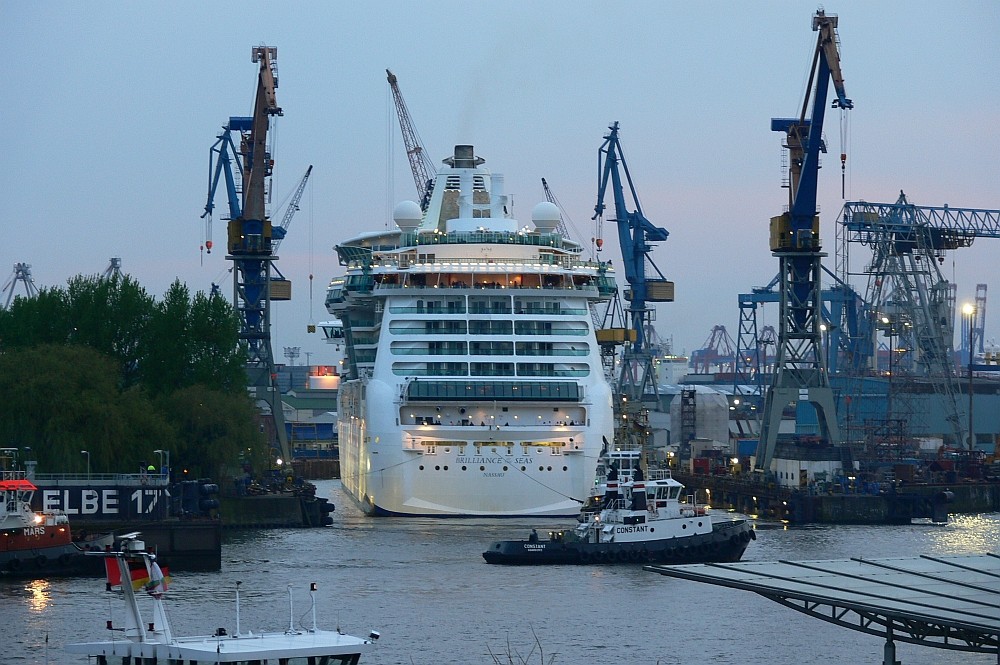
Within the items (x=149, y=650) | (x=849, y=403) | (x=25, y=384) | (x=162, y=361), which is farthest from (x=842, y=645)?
(x=849, y=403)

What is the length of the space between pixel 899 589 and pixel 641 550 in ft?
124

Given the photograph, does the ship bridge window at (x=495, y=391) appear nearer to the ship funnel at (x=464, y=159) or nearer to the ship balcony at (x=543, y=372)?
the ship balcony at (x=543, y=372)

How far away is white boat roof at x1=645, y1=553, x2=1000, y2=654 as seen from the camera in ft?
95.8

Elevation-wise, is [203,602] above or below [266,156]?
below

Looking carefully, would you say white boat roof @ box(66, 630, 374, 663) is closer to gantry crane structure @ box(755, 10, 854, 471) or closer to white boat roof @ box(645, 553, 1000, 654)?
white boat roof @ box(645, 553, 1000, 654)

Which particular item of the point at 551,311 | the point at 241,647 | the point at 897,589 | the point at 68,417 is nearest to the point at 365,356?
the point at 551,311

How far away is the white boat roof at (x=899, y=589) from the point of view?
29203mm

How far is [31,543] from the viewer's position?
62188mm

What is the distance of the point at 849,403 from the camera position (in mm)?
140500

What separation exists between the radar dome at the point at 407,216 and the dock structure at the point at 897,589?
68.7 m

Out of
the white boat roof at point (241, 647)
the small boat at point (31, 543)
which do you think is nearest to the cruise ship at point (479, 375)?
the small boat at point (31, 543)

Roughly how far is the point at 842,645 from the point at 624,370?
99271mm

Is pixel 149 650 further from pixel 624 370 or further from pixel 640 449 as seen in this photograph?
pixel 624 370

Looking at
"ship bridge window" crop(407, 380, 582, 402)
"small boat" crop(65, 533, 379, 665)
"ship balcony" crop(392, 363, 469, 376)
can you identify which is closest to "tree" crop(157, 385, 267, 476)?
"ship balcony" crop(392, 363, 469, 376)
